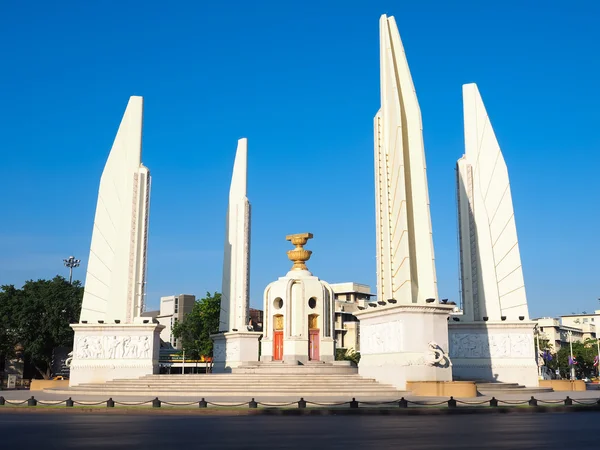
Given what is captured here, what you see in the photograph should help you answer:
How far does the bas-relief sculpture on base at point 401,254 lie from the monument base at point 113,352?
9.73 meters

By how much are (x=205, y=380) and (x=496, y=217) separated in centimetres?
1592

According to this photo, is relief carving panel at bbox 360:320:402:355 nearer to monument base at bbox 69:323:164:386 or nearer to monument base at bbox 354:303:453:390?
monument base at bbox 354:303:453:390

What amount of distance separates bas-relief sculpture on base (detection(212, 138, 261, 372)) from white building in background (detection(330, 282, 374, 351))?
91.6 ft

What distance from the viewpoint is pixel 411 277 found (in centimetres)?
2442

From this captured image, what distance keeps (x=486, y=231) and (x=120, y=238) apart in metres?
17.5

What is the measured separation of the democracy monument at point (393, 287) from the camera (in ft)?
79.8

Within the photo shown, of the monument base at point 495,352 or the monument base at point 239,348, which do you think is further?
the monument base at point 239,348

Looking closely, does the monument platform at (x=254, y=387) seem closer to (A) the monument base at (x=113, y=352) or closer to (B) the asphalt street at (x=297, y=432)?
(A) the monument base at (x=113, y=352)

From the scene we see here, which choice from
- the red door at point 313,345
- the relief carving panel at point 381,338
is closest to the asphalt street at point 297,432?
the relief carving panel at point 381,338

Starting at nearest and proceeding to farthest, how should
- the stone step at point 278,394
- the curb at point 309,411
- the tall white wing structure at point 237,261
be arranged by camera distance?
the curb at point 309,411 < the stone step at point 278,394 < the tall white wing structure at point 237,261

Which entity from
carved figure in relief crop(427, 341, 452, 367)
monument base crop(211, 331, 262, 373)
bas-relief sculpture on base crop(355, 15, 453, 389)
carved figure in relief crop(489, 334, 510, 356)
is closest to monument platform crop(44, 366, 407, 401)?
bas-relief sculpture on base crop(355, 15, 453, 389)

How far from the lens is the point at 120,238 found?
102ft

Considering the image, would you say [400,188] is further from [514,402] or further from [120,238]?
[120,238]

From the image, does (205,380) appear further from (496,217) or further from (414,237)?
(496,217)
